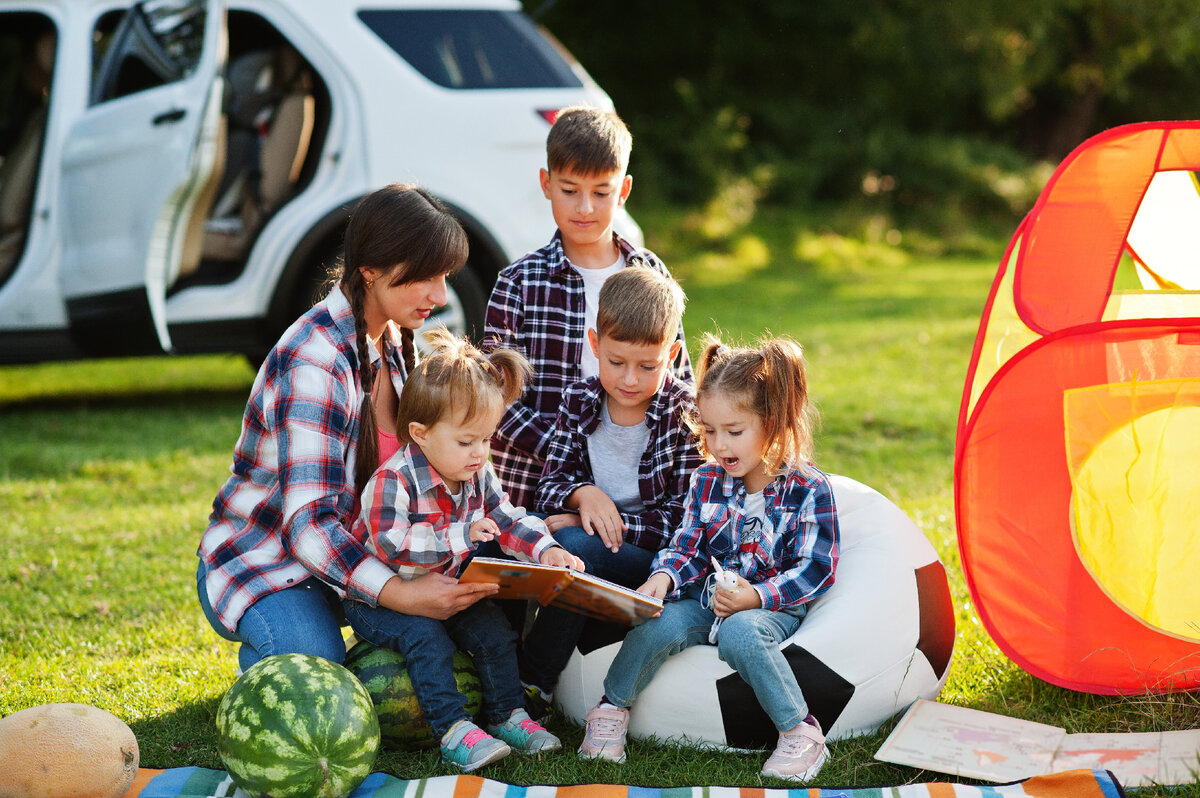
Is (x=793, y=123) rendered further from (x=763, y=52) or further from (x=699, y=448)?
(x=699, y=448)

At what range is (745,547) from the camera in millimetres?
3027

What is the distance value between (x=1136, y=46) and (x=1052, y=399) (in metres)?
14.6

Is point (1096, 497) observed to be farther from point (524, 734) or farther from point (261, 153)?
point (261, 153)

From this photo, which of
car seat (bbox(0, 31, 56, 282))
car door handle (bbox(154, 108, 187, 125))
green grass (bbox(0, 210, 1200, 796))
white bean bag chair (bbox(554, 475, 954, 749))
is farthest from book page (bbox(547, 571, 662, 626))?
car seat (bbox(0, 31, 56, 282))

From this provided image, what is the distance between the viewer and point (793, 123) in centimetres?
1684

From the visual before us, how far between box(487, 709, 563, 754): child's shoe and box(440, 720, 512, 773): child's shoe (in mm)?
74

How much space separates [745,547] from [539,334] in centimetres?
92

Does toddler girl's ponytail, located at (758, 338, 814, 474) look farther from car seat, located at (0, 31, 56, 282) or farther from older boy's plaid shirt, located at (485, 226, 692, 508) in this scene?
car seat, located at (0, 31, 56, 282)

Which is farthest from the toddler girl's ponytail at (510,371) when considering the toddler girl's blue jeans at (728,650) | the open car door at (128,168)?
the open car door at (128,168)

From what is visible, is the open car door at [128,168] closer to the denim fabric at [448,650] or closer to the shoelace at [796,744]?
the denim fabric at [448,650]

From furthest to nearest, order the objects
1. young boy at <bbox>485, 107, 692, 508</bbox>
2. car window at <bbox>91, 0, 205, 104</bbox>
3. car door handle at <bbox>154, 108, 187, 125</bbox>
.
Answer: car window at <bbox>91, 0, 205, 104</bbox>, car door handle at <bbox>154, 108, 187, 125</bbox>, young boy at <bbox>485, 107, 692, 508</bbox>

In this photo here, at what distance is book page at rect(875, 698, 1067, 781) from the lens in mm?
2707

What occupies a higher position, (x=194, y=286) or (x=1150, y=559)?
(x=1150, y=559)

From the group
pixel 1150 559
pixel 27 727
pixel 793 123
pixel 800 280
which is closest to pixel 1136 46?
pixel 793 123
